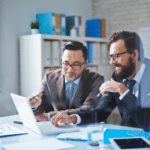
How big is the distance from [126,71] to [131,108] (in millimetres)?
238

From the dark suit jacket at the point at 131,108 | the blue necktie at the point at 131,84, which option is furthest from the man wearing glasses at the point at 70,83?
the blue necktie at the point at 131,84

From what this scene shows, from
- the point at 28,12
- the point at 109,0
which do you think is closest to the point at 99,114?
the point at 109,0

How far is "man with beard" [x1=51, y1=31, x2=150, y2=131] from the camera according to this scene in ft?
4.71

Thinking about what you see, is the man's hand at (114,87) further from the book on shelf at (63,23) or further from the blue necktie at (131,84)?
the book on shelf at (63,23)

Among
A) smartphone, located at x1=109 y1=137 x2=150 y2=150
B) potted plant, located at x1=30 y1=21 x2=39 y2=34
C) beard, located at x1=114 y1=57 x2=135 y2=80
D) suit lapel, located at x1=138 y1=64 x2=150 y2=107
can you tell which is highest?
potted plant, located at x1=30 y1=21 x2=39 y2=34

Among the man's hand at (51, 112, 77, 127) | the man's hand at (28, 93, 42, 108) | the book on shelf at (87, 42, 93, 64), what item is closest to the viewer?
the man's hand at (51, 112, 77, 127)

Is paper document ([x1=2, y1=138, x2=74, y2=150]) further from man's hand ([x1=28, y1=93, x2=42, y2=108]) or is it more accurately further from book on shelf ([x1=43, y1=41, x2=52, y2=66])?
book on shelf ([x1=43, y1=41, x2=52, y2=66])

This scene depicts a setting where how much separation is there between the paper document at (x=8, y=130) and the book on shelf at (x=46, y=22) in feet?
4.34

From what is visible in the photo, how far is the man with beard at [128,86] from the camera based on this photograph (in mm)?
1437

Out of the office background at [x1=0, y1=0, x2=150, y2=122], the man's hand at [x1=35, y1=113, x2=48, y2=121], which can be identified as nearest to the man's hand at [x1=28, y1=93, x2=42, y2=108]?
the man's hand at [x1=35, y1=113, x2=48, y2=121]

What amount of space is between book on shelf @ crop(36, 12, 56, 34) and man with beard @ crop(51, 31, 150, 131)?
107 cm

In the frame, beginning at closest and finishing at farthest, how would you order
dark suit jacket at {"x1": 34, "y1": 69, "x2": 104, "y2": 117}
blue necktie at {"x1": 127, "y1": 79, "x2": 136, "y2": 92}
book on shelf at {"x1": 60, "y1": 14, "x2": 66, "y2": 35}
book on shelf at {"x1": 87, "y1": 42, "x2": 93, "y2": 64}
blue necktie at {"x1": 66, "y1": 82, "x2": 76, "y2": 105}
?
1. blue necktie at {"x1": 127, "y1": 79, "x2": 136, "y2": 92}
2. dark suit jacket at {"x1": 34, "y1": 69, "x2": 104, "y2": 117}
3. blue necktie at {"x1": 66, "y1": 82, "x2": 76, "y2": 105}
4. book on shelf at {"x1": 87, "y1": 42, "x2": 93, "y2": 64}
5. book on shelf at {"x1": 60, "y1": 14, "x2": 66, "y2": 35}

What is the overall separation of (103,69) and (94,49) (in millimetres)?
404

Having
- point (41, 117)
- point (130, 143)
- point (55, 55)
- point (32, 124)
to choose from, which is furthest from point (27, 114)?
point (55, 55)
